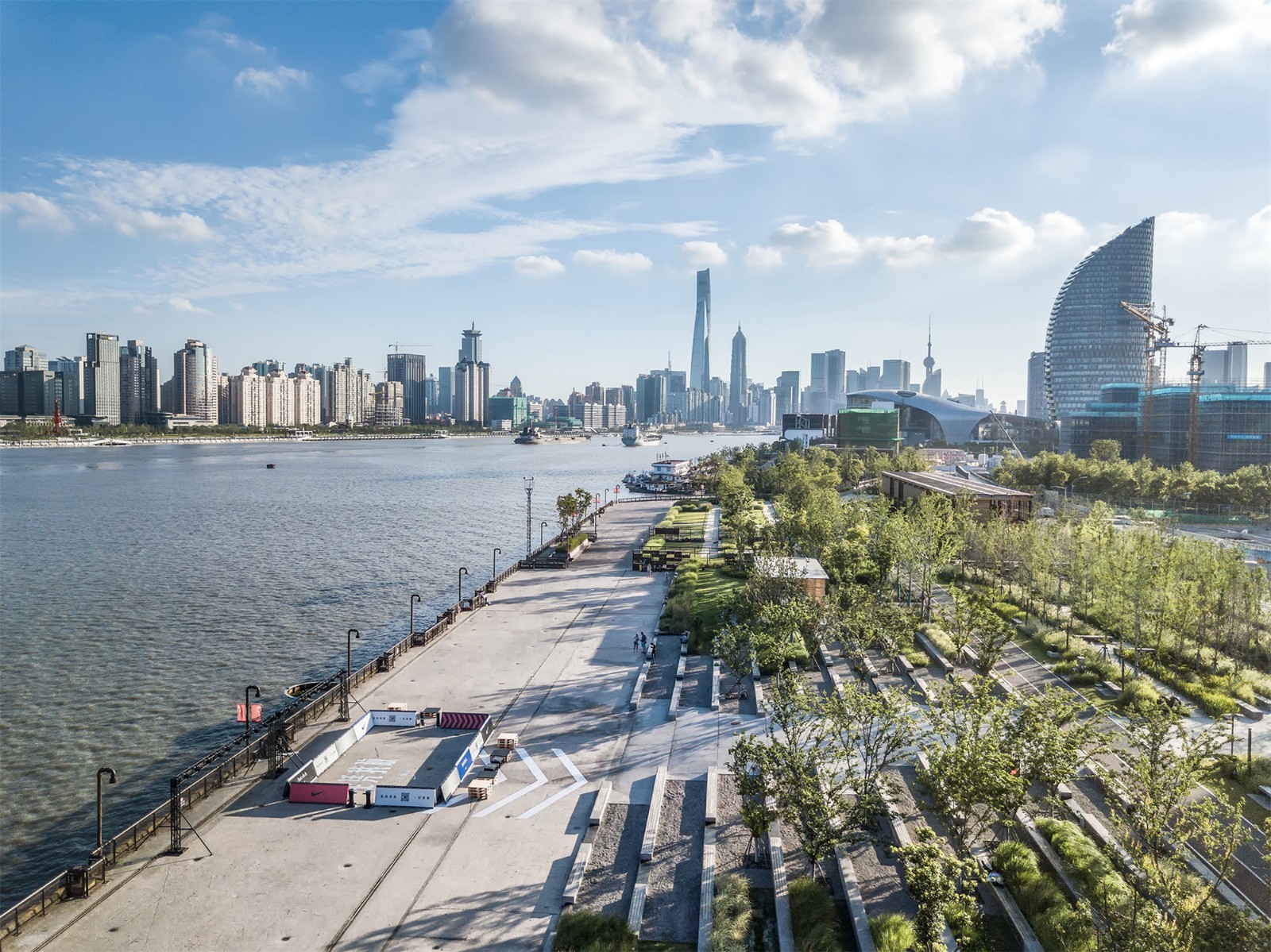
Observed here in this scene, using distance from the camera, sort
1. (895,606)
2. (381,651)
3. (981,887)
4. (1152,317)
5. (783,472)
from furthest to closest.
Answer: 1. (1152,317)
2. (783,472)
3. (381,651)
4. (895,606)
5. (981,887)

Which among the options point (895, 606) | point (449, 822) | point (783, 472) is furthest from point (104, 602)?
point (783, 472)

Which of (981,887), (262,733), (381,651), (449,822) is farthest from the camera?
(381,651)

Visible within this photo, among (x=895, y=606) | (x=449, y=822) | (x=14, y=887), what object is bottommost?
(x=14, y=887)

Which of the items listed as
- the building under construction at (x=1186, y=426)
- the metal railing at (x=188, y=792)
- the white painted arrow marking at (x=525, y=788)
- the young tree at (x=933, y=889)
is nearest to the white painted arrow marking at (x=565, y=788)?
the white painted arrow marking at (x=525, y=788)

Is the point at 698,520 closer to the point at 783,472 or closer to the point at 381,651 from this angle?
the point at 783,472

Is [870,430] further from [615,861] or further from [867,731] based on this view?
[615,861]

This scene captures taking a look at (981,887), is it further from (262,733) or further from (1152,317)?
(1152,317)

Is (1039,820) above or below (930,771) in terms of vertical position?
below

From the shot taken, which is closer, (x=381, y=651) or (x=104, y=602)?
(x=381, y=651)

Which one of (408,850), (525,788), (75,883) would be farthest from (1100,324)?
(75,883)
